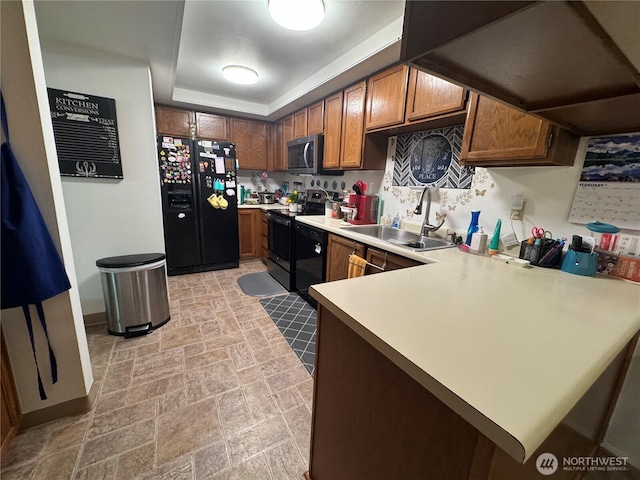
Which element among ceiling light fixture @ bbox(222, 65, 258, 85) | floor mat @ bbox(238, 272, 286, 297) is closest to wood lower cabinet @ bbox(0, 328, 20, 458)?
floor mat @ bbox(238, 272, 286, 297)

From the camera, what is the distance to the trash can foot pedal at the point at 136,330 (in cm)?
211

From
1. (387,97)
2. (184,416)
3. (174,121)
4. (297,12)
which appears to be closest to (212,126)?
(174,121)

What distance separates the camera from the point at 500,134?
1.41 meters

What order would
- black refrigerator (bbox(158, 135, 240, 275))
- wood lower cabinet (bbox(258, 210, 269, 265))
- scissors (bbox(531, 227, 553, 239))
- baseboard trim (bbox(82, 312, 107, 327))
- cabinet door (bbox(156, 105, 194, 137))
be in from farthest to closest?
wood lower cabinet (bbox(258, 210, 269, 265)) < cabinet door (bbox(156, 105, 194, 137)) < black refrigerator (bbox(158, 135, 240, 275)) < baseboard trim (bbox(82, 312, 107, 327)) < scissors (bbox(531, 227, 553, 239))

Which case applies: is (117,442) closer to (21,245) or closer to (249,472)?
(249,472)

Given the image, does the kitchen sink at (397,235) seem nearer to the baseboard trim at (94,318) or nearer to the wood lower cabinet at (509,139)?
the wood lower cabinet at (509,139)

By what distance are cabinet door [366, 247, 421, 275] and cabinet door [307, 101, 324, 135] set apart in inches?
72.7

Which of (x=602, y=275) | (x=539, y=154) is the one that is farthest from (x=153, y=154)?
(x=602, y=275)

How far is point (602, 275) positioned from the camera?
128 centimetres

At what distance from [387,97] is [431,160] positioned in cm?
65

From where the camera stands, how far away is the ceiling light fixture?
2.60 metres

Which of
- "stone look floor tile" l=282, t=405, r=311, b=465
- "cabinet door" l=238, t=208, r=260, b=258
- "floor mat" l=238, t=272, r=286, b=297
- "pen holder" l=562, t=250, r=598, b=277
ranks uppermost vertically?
"pen holder" l=562, t=250, r=598, b=277

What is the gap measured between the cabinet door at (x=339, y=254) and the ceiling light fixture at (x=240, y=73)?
1900 mm

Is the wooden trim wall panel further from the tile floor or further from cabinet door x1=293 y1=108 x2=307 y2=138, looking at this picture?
cabinet door x1=293 y1=108 x2=307 y2=138
